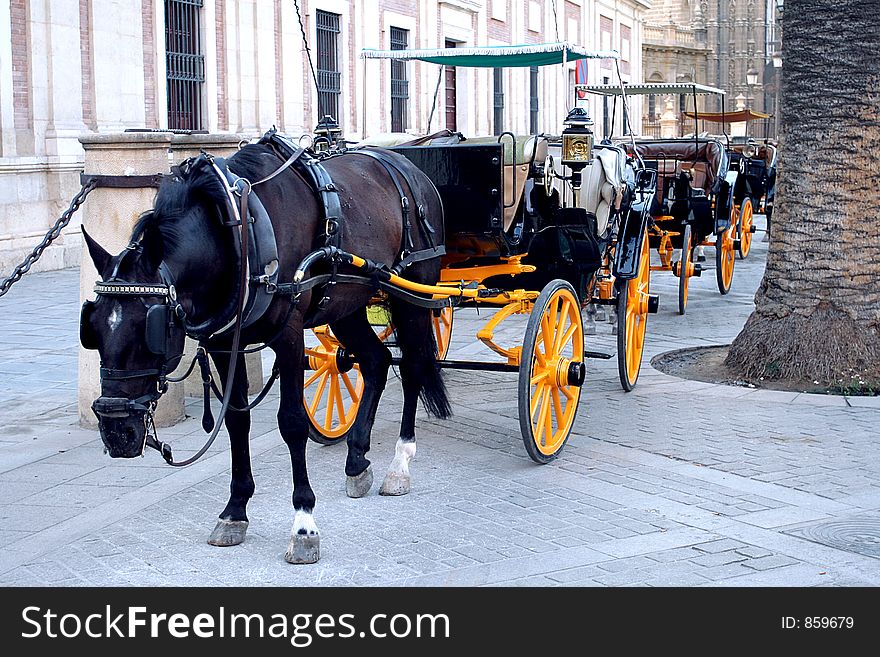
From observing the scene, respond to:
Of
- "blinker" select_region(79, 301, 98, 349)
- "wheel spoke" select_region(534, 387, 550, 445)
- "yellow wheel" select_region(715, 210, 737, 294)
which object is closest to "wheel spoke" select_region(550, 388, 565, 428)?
"wheel spoke" select_region(534, 387, 550, 445)

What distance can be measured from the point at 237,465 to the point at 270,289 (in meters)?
0.94

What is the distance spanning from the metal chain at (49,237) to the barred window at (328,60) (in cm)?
1476

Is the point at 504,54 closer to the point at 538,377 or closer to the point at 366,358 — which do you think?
the point at 538,377

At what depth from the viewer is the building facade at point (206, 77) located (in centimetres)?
1416

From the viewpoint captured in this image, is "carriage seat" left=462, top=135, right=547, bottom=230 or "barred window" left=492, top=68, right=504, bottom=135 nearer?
"carriage seat" left=462, top=135, right=547, bottom=230

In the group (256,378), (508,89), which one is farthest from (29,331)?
(508,89)

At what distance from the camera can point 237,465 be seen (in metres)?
5.05

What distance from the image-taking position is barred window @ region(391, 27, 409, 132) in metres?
24.5

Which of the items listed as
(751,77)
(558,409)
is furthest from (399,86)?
(751,77)

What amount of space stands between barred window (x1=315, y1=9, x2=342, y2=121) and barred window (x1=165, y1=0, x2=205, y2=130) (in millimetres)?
3421

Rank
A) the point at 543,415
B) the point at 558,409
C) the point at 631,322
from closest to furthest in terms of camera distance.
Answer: the point at 543,415 → the point at 558,409 → the point at 631,322

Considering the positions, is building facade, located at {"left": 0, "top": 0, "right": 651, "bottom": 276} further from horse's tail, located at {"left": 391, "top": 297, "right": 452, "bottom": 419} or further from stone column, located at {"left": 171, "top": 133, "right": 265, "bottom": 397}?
horse's tail, located at {"left": 391, "top": 297, "right": 452, "bottom": 419}

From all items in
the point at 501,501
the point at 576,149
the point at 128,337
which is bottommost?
the point at 501,501

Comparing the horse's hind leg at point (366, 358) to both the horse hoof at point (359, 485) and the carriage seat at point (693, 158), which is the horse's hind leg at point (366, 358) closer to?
the horse hoof at point (359, 485)
